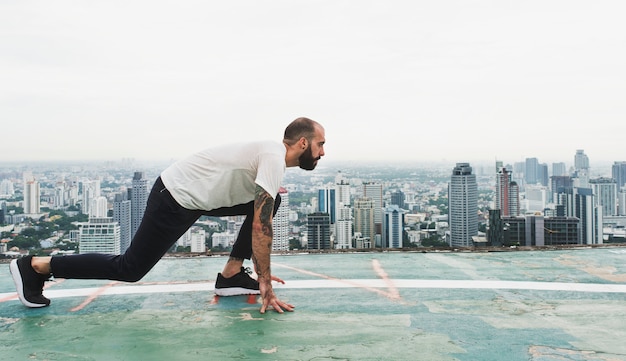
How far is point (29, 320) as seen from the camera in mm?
2287

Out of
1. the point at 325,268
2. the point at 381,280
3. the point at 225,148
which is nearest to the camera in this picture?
the point at 225,148

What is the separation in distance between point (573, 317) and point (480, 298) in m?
0.47

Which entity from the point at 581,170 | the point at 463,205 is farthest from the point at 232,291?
the point at 581,170

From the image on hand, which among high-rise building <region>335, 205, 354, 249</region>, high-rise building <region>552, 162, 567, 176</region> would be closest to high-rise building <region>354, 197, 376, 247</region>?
high-rise building <region>335, 205, 354, 249</region>

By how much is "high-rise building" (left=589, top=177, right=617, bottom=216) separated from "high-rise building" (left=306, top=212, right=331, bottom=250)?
1781cm

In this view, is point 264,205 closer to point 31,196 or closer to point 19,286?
point 19,286

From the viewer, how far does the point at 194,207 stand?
8.11 feet

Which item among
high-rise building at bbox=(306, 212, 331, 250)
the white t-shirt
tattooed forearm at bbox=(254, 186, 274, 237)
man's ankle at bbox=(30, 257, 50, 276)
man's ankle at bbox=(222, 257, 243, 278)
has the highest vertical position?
the white t-shirt

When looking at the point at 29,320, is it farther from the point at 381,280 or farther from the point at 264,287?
the point at 381,280

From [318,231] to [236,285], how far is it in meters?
10.8

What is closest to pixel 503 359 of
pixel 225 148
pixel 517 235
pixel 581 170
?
pixel 225 148

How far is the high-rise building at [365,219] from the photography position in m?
22.3

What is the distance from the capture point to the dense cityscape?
8.73 meters

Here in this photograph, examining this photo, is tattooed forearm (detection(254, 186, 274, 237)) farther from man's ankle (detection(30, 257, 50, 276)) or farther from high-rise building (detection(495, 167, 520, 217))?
high-rise building (detection(495, 167, 520, 217))
